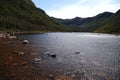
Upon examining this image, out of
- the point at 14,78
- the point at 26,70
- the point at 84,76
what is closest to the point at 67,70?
the point at 84,76

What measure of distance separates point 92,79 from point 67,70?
21.0 feet

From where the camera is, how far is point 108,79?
28.5 m

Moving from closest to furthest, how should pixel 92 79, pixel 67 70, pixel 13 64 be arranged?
pixel 92 79, pixel 67 70, pixel 13 64

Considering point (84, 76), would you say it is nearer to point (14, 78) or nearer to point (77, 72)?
point (77, 72)

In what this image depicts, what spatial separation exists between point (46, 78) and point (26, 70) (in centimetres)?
584

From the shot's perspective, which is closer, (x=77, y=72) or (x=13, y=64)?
(x=77, y=72)

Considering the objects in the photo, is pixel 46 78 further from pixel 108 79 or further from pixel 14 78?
pixel 108 79

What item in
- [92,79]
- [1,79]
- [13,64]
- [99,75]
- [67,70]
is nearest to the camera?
[1,79]

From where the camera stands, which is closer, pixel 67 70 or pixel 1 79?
pixel 1 79

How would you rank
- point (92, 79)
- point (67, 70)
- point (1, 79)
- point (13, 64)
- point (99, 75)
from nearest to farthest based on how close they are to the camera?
point (1, 79) → point (92, 79) → point (99, 75) → point (67, 70) → point (13, 64)

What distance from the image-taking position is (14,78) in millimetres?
27688

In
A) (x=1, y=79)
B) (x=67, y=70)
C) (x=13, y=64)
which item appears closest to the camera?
(x=1, y=79)

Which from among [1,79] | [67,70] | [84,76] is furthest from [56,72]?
[1,79]

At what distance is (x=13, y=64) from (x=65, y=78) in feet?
44.5
